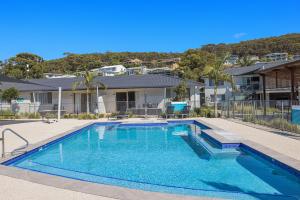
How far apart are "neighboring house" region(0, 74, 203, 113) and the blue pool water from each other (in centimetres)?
1270

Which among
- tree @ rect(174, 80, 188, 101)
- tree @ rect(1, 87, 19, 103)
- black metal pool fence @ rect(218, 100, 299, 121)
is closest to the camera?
black metal pool fence @ rect(218, 100, 299, 121)

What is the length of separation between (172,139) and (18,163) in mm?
7613

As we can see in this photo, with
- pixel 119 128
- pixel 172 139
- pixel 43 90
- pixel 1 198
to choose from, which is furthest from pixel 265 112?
pixel 43 90

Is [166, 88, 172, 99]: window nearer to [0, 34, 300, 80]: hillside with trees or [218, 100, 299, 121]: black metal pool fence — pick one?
[218, 100, 299, 121]: black metal pool fence

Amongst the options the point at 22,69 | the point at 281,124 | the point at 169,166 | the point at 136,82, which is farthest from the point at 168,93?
the point at 22,69

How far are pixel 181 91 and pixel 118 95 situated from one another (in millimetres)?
6263

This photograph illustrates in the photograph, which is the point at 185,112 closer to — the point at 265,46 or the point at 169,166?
the point at 169,166

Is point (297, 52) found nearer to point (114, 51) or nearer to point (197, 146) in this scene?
point (114, 51)

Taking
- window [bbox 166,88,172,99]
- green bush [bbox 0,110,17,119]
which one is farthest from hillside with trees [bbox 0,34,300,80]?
green bush [bbox 0,110,17,119]

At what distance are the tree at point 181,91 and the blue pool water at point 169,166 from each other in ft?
37.2

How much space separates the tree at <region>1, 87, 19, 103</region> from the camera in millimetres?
30062

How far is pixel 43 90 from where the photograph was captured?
30281 millimetres

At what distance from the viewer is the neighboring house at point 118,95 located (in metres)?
28.8

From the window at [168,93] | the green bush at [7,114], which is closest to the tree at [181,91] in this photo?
the window at [168,93]
